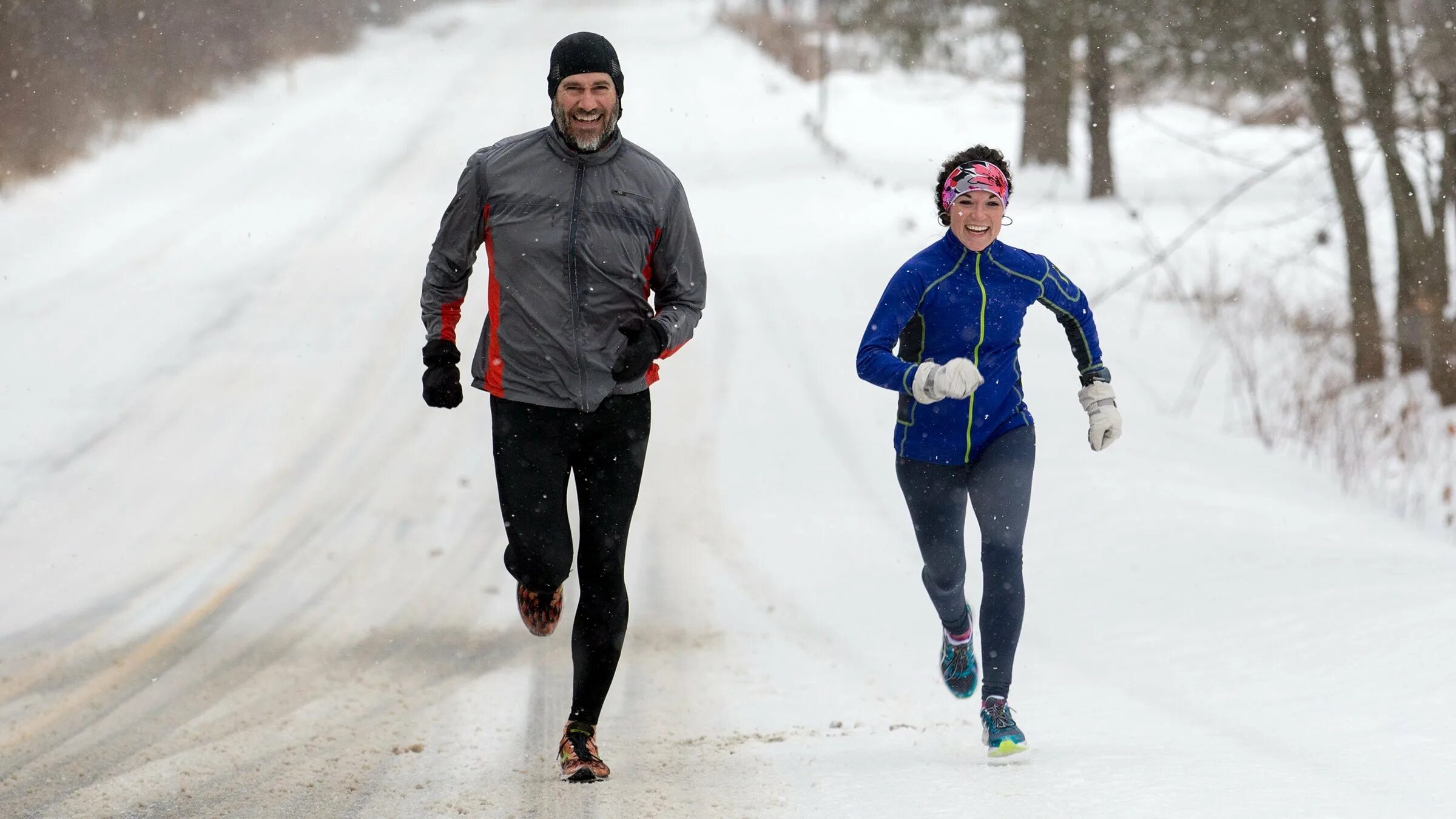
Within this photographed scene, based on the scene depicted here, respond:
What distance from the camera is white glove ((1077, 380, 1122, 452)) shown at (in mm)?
4871

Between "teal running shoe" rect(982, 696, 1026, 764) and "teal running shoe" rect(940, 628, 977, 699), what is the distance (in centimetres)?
45

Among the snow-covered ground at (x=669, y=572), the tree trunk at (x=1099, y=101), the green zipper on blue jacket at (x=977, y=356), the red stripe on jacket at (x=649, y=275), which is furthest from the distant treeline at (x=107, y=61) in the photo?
the green zipper on blue jacket at (x=977, y=356)

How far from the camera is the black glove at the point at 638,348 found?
4.38 meters

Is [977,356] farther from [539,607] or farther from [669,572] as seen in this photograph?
Answer: [669,572]

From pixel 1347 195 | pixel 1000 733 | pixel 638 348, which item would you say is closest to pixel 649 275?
pixel 638 348

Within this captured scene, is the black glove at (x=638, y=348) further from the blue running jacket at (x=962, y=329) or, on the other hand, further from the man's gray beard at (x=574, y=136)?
the blue running jacket at (x=962, y=329)

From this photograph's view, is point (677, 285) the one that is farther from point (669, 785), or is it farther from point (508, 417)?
point (669, 785)

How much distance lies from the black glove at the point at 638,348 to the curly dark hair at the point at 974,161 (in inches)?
40.8

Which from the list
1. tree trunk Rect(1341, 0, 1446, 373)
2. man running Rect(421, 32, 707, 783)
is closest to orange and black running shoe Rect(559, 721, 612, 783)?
man running Rect(421, 32, 707, 783)

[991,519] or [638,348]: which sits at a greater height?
[638,348]

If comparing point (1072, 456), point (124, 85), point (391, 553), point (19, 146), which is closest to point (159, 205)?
point (19, 146)

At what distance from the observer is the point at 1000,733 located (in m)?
4.87

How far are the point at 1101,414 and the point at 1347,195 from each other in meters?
8.99

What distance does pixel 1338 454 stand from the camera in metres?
10.6
